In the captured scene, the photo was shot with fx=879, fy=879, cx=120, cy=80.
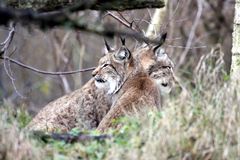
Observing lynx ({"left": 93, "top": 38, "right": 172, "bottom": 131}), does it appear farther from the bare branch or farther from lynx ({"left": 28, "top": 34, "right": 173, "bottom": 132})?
the bare branch

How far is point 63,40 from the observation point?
16.4 meters

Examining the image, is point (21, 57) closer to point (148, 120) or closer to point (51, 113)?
point (51, 113)

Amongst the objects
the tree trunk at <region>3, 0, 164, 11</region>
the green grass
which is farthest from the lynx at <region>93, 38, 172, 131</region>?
the green grass

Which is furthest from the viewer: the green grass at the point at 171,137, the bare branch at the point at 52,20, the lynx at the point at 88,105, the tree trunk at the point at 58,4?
the lynx at the point at 88,105

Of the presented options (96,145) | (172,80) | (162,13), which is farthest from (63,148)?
(162,13)

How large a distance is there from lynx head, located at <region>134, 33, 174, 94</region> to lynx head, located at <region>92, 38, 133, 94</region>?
20 cm

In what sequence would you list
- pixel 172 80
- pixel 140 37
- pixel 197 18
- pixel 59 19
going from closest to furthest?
pixel 59 19, pixel 140 37, pixel 172 80, pixel 197 18

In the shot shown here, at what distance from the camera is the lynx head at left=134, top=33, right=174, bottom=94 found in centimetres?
921

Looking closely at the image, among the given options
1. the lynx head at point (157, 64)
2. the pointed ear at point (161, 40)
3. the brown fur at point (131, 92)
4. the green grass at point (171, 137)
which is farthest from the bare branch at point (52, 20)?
the lynx head at point (157, 64)

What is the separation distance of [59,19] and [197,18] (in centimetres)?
1145

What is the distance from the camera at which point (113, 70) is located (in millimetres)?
9281

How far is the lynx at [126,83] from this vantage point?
7668 millimetres

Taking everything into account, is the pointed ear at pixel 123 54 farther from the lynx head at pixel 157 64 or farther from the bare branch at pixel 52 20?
the bare branch at pixel 52 20

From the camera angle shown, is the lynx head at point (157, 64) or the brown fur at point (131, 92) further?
the lynx head at point (157, 64)
